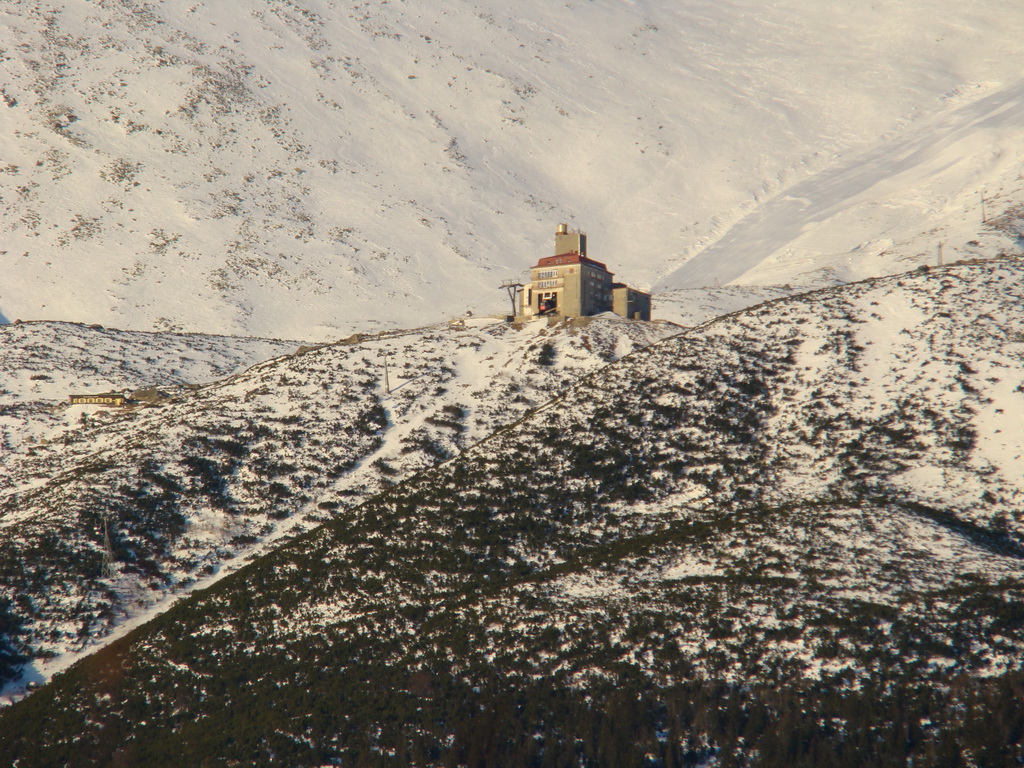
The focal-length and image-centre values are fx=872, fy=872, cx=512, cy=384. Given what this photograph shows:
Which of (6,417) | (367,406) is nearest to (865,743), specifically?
(367,406)

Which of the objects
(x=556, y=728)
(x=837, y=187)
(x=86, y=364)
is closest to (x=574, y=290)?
(x=86, y=364)

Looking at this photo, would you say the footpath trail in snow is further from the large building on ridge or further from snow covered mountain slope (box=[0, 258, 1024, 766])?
snow covered mountain slope (box=[0, 258, 1024, 766])

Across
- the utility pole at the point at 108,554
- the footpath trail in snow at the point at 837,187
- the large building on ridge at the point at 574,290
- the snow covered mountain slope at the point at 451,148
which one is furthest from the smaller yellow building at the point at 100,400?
the footpath trail in snow at the point at 837,187

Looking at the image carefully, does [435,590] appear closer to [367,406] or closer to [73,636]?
[73,636]

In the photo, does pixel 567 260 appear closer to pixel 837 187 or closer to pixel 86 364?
pixel 86 364

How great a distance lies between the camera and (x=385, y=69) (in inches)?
6152

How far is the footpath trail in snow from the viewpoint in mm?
113312

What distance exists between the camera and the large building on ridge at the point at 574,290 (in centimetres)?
7062

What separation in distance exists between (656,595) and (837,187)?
106 m

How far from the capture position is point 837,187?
128875 mm

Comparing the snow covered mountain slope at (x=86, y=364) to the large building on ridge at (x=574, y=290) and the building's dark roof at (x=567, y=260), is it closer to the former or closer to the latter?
the large building on ridge at (x=574, y=290)

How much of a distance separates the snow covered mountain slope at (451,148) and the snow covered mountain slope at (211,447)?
30097mm

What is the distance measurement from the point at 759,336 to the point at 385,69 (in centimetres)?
11610

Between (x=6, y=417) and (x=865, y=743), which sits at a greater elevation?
(x=6, y=417)
